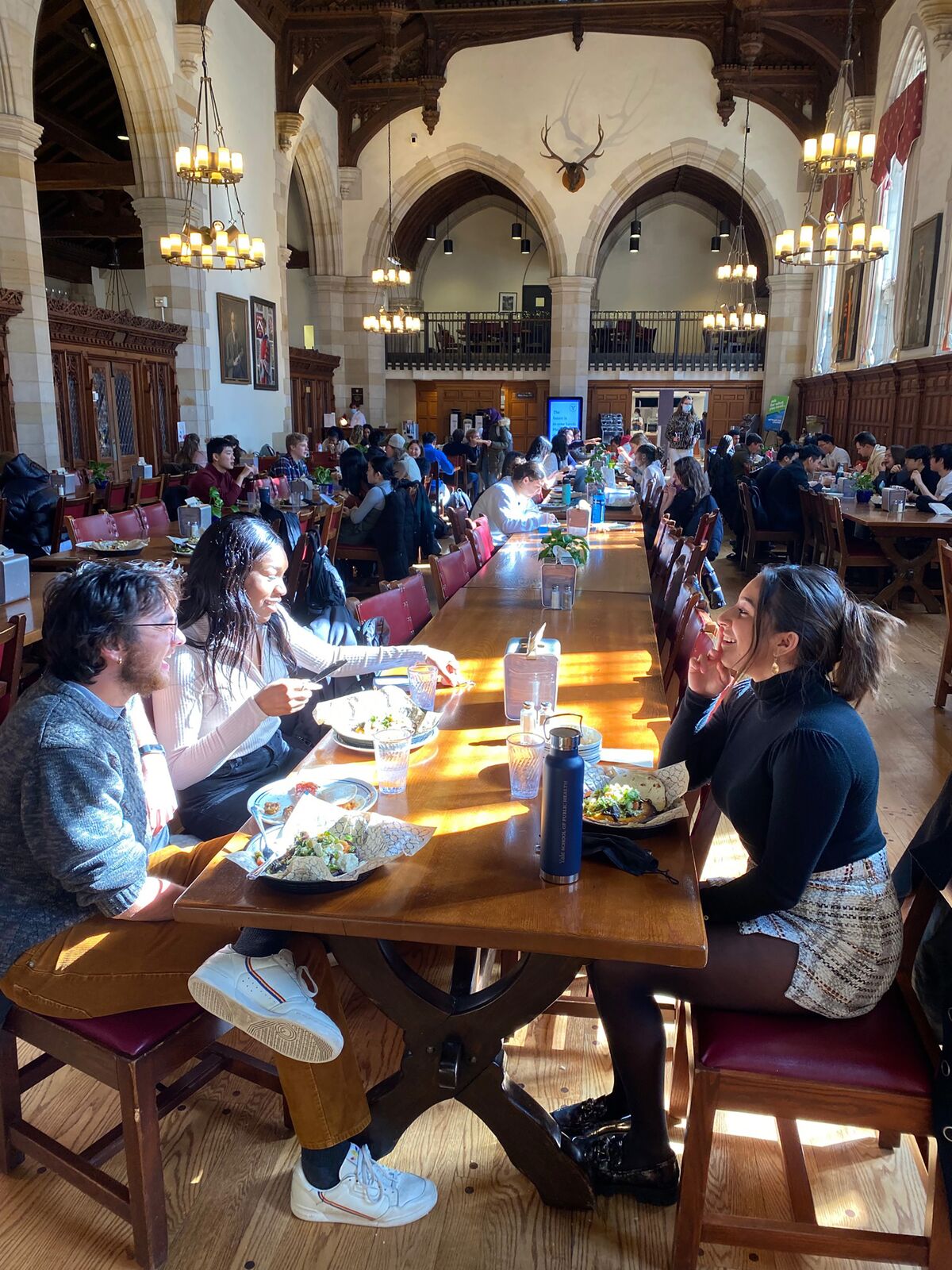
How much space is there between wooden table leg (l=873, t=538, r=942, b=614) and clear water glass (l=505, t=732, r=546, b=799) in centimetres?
567

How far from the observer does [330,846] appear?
1.39 metres

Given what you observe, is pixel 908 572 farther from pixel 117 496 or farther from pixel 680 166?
pixel 680 166

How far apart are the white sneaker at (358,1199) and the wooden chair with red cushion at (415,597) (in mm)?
1730

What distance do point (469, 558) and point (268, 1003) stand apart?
3022 mm

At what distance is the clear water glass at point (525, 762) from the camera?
1.63 metres

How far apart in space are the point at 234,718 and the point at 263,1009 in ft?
2.35

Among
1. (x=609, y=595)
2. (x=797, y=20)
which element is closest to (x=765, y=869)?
(x=609, y=595)

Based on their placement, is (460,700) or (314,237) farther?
(314,237)

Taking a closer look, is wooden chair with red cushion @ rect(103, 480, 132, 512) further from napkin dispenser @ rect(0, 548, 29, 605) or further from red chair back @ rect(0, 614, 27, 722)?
red chair back @ rect(0, 614, 27, 722)

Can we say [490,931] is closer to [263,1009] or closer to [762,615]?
[263,1009]

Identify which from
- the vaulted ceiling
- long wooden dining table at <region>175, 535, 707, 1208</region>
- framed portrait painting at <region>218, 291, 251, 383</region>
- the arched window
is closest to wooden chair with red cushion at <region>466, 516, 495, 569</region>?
long wooden dining table at <region>175, 535, 707, 1208</region>

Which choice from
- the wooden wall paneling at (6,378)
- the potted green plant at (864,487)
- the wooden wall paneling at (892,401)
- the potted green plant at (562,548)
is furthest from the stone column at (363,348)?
the potted green plant at (562,548)

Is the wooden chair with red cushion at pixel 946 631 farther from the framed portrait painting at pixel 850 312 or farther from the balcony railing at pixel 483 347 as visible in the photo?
the balcony railing at pixel 483 347

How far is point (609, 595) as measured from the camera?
11.7 ft
